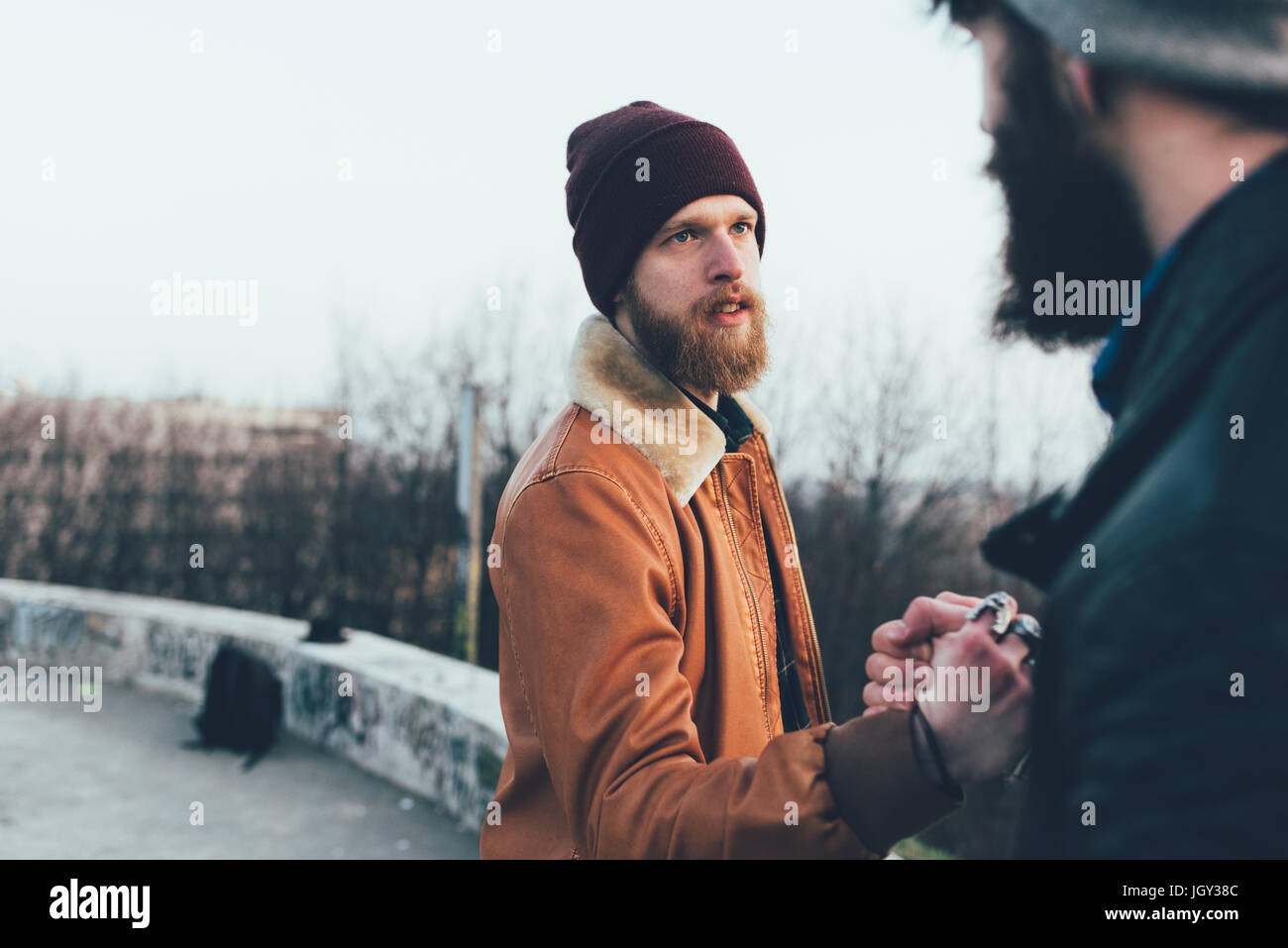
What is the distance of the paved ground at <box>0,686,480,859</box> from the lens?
5094 millimetres

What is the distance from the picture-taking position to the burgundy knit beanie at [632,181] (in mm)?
1981

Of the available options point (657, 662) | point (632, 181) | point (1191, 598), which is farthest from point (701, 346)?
point (1191, 598)

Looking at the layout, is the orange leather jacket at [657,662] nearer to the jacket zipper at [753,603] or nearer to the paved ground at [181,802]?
the jacket zipper at [753,603]

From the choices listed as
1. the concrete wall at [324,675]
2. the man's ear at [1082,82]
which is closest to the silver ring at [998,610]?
the man's ear at [1082,82]

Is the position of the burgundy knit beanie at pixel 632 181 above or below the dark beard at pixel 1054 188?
above

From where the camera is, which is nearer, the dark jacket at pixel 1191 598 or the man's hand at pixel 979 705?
the dark jacket at pixel 1191 598

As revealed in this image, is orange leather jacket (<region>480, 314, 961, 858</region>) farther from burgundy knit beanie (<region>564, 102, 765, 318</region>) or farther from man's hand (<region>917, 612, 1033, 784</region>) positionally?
burgundy knit beanie (<region>564, 102, 765, 318</region>)

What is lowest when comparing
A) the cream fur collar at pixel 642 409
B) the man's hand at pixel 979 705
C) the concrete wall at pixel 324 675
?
the concrete wall at pixel 324 675

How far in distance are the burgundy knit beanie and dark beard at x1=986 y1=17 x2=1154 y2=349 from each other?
3.34 feet

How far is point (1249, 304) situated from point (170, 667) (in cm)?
917

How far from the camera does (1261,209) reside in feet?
2.43

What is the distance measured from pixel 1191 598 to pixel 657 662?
82 cm

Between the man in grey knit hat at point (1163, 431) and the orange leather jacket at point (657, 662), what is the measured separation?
1.19 ft
